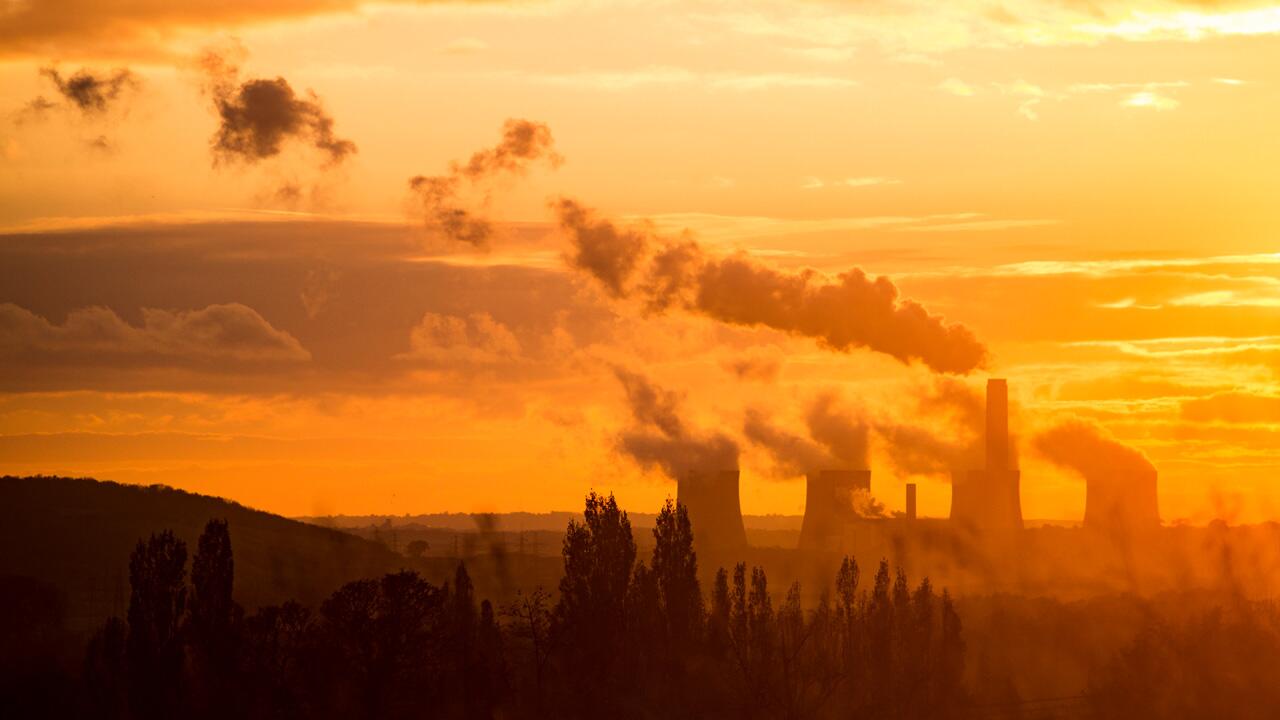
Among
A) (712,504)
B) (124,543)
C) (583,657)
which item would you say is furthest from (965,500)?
(583,657)

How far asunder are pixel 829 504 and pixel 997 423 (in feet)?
66.7

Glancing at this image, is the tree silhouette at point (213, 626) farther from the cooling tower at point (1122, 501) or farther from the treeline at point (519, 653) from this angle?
the cooling tower at point (1122, 501)

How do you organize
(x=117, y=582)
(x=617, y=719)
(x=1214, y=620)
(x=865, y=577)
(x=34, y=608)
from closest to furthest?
1. (x=617, y=719)
2. (x=1214, y=620)
3. (x=34, y=608)
4. (x=117, y=582)
5. (x=865, y=577)

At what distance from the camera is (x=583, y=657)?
260ft

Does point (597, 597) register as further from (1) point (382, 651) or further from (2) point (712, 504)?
(2) point (712, 504)

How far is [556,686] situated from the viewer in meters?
78.3

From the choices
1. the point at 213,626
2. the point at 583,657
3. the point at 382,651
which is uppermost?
the point at 213,626

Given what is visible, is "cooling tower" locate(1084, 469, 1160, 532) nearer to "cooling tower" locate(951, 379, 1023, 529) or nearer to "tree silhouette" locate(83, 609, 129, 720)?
"cooling tower" locate(951, 379, 1023, 529)

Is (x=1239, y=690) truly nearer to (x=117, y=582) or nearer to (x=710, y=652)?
(x=710, y=652)

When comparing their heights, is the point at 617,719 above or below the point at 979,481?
below

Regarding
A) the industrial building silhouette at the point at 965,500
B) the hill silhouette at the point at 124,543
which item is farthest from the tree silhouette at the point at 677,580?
the industrial building silhouette at the point at 965,500

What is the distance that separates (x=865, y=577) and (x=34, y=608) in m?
93.6

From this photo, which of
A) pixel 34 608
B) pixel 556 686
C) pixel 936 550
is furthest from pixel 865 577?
pixel 556 686

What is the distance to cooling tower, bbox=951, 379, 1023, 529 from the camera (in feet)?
603
